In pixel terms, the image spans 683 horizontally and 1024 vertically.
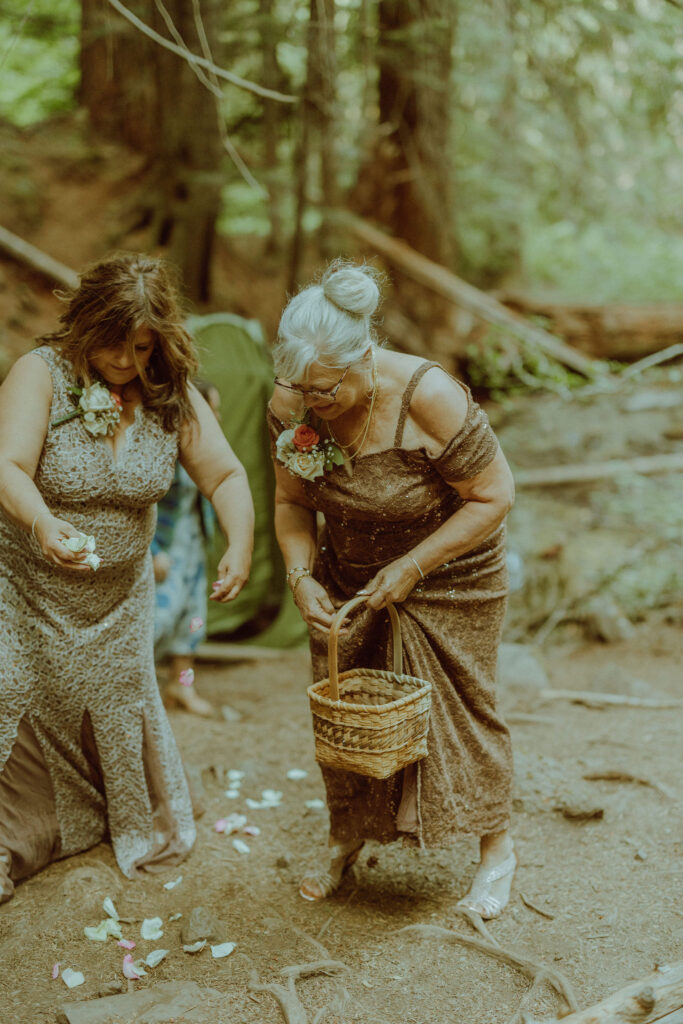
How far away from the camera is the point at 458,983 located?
9.45 feet

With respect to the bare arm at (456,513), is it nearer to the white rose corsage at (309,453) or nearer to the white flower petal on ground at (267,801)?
the white rose corsage at (309,453)

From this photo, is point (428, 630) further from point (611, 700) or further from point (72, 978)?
point (611, 700)

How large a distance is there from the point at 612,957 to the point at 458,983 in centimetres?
52

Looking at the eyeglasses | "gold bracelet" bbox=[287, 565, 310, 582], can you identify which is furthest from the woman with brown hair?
the eyeglasses

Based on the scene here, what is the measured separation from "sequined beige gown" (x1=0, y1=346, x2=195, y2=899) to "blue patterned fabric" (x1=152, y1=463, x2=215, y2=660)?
1.39 m

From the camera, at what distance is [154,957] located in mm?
3010

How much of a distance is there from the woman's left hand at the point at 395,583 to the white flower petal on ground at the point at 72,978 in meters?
1.48

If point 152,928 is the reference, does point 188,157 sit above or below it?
above

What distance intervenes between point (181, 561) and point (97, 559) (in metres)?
2.26

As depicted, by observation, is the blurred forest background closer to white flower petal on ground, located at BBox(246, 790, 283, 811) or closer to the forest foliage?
the forest foliage

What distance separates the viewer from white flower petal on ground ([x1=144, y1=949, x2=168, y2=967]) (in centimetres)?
299

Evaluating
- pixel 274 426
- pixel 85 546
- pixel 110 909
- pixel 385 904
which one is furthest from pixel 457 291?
pixel 110 909

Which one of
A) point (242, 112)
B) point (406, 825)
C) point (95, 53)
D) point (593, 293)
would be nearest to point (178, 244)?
point (242, 112)

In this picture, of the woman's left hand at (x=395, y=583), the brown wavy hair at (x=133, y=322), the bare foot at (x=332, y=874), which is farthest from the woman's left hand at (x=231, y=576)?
the bare foot at (x=332, y=874)
